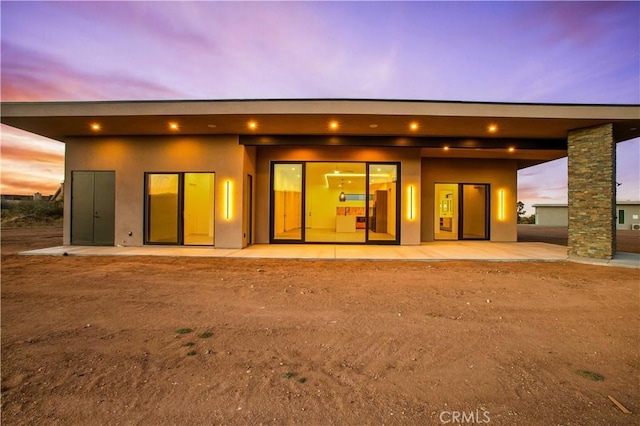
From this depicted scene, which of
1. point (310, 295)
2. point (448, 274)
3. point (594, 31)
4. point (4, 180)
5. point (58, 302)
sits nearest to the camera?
point (58, 302)

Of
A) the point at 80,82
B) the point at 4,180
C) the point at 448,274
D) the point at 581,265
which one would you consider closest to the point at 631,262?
the point at 581,265

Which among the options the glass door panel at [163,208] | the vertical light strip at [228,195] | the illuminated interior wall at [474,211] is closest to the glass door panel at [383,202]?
the illuminated interior wall at [474,211]

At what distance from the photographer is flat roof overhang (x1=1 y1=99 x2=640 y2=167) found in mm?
7074

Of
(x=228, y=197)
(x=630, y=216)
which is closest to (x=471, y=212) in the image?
(x=228, y=197)

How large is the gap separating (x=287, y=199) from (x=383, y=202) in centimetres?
355

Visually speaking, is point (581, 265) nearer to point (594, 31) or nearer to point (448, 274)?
point (448, 274)

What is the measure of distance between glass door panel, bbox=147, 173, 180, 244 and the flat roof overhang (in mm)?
1458

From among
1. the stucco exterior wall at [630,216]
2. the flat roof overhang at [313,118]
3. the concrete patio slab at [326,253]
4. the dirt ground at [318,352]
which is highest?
the flat roof overhang at [313,118]

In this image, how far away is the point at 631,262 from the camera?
23.4 feet

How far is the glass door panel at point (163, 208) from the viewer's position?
9352 millimetres

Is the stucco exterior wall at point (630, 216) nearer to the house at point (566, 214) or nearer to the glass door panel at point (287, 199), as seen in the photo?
the house at point (566, 214)

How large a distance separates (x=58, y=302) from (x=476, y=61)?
16.7 m

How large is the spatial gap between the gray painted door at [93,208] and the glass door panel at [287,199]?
16.8 ft

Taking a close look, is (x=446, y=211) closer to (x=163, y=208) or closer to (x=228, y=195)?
(x=228, y=195)
